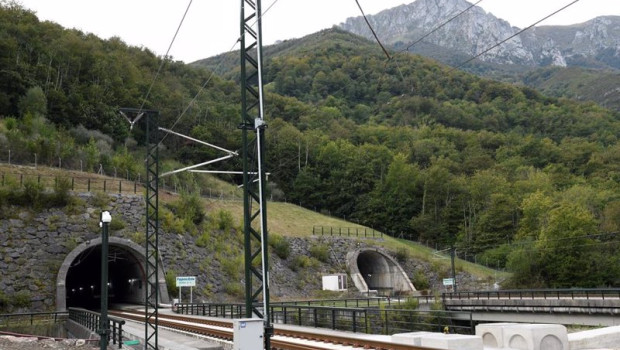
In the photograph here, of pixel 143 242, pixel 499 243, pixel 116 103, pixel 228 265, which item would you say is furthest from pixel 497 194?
pixel 116 103

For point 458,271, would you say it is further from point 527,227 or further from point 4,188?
point 4,188

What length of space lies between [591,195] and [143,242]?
2275 inches

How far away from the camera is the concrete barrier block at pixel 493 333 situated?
16328 mm

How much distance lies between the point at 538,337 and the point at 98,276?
56283mm

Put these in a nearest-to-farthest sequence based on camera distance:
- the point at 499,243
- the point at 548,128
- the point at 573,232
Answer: the point at 573,232, the point at 499,243, the point at 548,128

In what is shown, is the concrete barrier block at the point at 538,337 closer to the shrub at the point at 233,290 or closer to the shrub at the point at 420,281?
the shrub at the point at 233,290

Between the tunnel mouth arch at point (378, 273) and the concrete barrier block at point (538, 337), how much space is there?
34.9 metres

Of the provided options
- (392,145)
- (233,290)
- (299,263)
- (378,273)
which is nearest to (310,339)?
(233,290)

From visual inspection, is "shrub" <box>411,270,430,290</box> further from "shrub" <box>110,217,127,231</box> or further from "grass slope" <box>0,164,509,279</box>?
"shrub" <box>110,217,127,231</box>

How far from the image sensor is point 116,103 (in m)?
87.4

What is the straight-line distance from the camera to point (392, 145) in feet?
376

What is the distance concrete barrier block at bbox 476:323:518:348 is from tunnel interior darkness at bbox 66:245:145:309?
106ft

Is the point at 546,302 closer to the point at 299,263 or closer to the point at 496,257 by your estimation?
the point at 299,263

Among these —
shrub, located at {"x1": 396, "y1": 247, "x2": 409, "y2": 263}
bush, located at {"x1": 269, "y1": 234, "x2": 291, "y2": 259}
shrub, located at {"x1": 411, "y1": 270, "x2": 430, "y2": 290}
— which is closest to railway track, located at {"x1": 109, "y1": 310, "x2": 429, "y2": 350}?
bush, located at {"x1": 269, "y1": 234, "x2": 291, "y2": 259}
